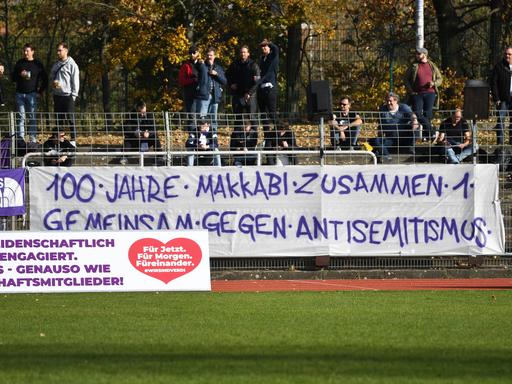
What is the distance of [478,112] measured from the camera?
21.1m

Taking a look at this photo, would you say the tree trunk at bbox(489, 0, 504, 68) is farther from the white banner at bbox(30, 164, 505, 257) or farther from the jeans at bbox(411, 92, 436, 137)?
the white banner at bbox(30, 164, 505, 257)

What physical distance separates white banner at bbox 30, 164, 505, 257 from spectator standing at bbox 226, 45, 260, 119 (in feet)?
8.44

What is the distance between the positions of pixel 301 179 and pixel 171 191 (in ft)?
7.50

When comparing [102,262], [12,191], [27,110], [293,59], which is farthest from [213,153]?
[293,59]

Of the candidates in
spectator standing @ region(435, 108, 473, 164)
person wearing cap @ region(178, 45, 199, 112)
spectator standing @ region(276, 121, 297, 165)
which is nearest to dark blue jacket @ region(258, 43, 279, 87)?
spectator standing @ region(276, 121, 297, 165)

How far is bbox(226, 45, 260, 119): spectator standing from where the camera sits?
77.0 feet

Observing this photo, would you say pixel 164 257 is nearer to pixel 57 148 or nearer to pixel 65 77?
pixel 57 148

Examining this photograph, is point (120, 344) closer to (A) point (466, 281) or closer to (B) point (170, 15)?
(A) point (466, 281)

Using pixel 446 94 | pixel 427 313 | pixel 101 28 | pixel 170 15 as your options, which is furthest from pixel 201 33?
pixel 427 313

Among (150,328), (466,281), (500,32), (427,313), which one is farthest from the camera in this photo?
(500,32)

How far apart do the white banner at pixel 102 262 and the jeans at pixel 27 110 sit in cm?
496

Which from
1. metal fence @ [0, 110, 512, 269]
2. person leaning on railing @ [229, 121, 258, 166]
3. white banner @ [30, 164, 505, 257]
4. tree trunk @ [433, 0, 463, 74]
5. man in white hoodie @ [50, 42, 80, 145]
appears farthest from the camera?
tree trunk @ [433, 0, 463, 74]

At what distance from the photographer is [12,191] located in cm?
2095

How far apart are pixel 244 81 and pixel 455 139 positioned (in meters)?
4.23
